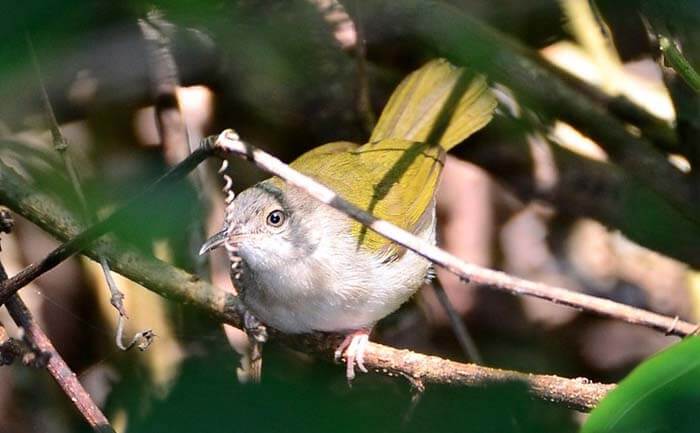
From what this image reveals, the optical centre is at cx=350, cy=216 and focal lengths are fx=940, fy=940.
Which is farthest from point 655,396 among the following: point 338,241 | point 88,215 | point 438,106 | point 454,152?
point 454,152

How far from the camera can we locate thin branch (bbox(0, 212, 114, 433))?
2.03m

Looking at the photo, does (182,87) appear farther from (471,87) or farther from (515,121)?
(515,121)

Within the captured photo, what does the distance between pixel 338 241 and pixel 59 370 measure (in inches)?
47.5

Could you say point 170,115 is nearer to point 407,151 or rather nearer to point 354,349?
point 407,151

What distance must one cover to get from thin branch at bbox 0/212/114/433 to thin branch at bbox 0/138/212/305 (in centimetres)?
13

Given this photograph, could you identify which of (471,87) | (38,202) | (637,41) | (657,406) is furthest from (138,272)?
(637,41)

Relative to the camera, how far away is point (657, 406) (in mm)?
988

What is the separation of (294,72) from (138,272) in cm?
125

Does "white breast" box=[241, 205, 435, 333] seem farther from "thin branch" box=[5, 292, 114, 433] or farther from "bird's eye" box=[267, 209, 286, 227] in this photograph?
"thin branch" box=[5, 292, 114, 433]

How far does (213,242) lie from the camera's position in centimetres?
288

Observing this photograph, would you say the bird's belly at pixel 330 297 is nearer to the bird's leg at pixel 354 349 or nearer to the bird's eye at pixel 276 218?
the bird's leg at pixel 354 349

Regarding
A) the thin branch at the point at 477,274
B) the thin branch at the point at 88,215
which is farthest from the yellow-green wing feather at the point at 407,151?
the thin branch at the point at 477,274

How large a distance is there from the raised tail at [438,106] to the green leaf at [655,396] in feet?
8.58

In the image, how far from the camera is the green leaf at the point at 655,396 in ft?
3.12
